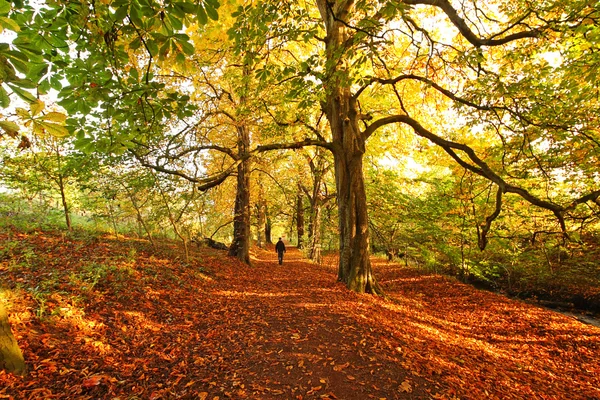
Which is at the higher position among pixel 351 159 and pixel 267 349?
pixel 351 159

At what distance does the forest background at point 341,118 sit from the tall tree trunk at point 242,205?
10 centimetres

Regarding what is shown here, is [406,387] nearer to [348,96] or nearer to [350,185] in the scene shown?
[350,185]

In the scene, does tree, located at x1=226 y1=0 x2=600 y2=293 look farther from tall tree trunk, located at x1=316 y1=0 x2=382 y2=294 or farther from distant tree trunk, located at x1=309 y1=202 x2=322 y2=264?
distant tree trunk, located at x1=309 y1=202 x2=322 y2=264

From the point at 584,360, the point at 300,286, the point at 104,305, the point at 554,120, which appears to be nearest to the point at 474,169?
the point at 554,120

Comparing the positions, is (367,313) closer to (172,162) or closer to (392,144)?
(172,162)

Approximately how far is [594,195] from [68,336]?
9009 millimetres

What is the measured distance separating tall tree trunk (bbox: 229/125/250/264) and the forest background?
0.32ft

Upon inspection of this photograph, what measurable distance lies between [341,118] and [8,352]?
26.7ft

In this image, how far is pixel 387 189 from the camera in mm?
12586

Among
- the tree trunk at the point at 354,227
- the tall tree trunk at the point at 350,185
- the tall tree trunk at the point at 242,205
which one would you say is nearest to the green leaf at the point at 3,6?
the tall tree trunk at the point at 350,185

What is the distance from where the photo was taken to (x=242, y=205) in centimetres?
1150

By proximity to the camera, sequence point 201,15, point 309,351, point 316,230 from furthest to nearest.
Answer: point 316,230 < point 309,351 < point 201,15

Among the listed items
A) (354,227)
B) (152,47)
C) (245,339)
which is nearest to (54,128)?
(152,47)

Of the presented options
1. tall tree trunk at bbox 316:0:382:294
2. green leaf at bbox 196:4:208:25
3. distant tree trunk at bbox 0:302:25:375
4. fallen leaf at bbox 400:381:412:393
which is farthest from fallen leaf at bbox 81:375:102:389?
tall tree trunk at bbox 316:0:382:294
